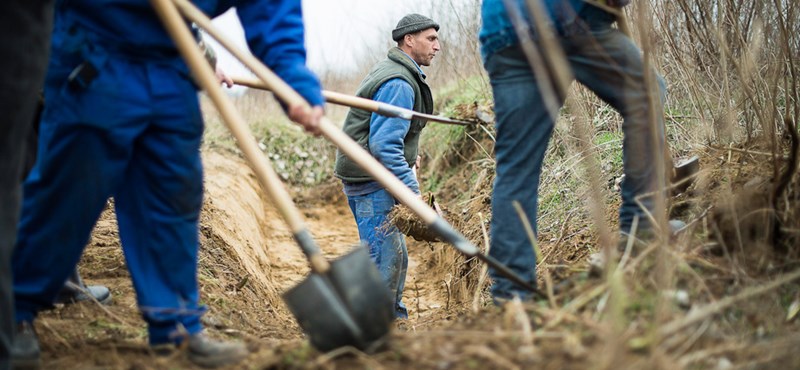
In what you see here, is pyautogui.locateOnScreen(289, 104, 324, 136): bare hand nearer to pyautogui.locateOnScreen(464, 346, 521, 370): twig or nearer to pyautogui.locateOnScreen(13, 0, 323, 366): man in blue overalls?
pyautogui.locateOnScreen(13, 0, 323, 366): man in blue overalls

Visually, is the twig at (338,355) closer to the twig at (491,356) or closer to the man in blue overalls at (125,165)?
the twig at (491,356)

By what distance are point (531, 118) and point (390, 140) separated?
165 centimetres

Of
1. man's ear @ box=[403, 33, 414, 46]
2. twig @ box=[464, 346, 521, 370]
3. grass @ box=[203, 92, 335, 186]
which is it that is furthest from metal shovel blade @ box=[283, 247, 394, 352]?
grass @ box=[203, 92, 335, 186]

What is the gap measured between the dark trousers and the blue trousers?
17 centimetres

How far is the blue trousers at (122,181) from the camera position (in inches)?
90.4

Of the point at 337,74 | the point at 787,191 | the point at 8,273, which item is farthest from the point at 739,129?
the point at 337,74

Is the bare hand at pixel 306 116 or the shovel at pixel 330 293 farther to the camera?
the bare hand at pixel 306 116

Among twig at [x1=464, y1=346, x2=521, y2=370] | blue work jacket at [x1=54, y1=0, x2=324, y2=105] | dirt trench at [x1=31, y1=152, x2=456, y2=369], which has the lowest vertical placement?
dirt trench at [x1=31, y1=152, x2=456, y2=369]

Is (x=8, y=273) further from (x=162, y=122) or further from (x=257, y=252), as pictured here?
(x=257, y=252)

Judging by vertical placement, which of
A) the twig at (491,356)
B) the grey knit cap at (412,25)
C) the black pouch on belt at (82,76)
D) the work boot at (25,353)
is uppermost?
the grey knit cap at (412,25)

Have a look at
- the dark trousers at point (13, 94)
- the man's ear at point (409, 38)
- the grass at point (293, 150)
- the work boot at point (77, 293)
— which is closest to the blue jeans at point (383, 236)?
the man's ear at point (409, 38)

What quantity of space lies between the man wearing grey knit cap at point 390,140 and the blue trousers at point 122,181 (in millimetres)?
1999

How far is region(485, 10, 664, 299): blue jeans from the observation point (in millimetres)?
2854

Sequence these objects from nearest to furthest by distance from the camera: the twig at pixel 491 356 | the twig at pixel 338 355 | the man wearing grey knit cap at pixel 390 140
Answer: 1. the twig at pixel 491 356
2. the twig at pixel 338 355
3. the man wearing grey knit cap at pixel 390 140
